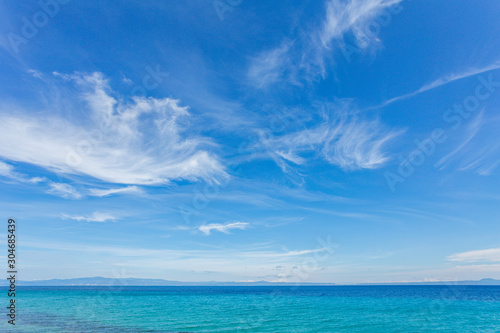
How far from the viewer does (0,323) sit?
32.1 metres

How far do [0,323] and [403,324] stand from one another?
4735 centimetres

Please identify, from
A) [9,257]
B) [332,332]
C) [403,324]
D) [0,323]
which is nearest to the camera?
[9,257]

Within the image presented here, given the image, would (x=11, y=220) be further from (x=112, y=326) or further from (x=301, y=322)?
(x=301, y=322)

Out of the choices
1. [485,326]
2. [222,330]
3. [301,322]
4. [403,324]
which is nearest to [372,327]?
[403,324]

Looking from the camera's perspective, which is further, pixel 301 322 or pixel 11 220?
pixel 301 322

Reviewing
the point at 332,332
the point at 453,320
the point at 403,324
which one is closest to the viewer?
the point at 332,332

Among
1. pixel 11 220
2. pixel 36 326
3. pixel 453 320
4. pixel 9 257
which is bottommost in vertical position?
pixel 453 320

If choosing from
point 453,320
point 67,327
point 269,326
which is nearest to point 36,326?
point 67,327

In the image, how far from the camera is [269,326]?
3234 cm

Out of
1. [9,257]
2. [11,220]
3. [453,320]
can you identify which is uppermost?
[11,220]

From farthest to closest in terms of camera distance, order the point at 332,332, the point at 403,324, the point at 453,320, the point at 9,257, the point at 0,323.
A: the point at 453,320 < the point at 403,324 < the point at 0,323 < the point at 332,332 < the point at 9,257

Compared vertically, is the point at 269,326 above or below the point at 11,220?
below

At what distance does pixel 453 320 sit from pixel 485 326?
14.0ft

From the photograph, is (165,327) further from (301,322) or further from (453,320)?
(453,320)
